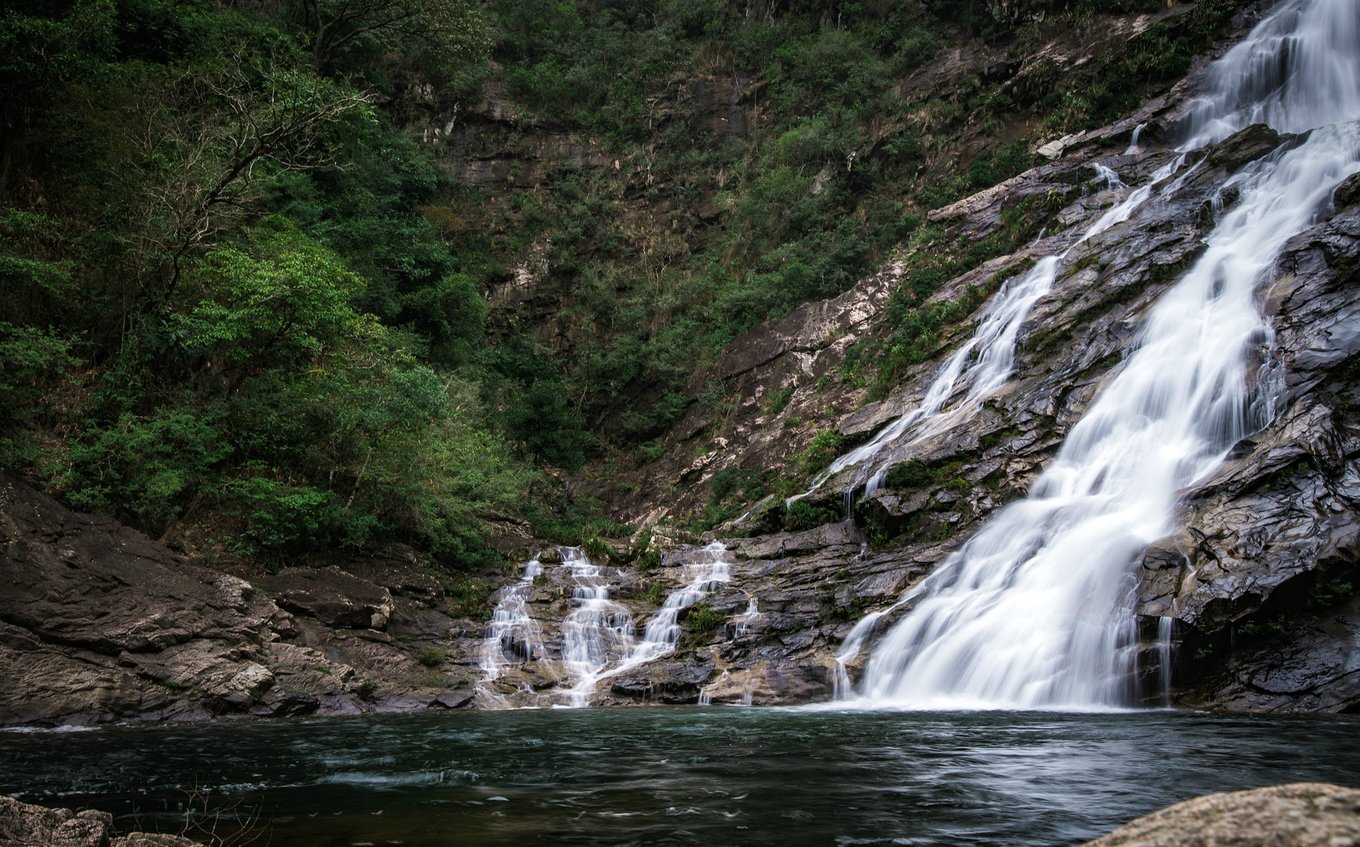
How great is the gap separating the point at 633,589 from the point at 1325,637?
456 inches

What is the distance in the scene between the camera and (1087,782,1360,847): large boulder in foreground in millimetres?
2117

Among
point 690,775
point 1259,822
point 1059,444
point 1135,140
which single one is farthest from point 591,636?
point 1135,140

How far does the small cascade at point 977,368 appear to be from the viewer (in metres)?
17.6

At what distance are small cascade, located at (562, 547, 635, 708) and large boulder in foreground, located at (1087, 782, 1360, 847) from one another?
11.7 metres

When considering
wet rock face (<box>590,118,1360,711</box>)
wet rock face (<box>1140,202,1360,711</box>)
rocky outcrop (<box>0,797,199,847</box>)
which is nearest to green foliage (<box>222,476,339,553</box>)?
wet rock face (<box>590,118,1360,711</box>)

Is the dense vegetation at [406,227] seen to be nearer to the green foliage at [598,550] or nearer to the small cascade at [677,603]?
the green foliage at [598,550]

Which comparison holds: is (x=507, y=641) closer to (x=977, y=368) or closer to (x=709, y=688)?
(x=709, y=688)

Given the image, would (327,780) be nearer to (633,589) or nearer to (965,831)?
(965,831)

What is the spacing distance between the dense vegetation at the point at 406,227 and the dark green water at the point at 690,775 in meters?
6.89

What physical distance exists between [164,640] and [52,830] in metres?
8.77

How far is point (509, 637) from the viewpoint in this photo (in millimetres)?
15055

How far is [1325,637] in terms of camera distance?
9359mm

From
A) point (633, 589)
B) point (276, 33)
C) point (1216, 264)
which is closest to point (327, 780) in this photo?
point (633, 589)

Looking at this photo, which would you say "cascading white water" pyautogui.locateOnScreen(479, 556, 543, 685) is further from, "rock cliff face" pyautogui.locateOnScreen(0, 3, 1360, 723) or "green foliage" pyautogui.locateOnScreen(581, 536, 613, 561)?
"green foliage" pyautogui.locateOnScreen(581, 536, 613, 561)
